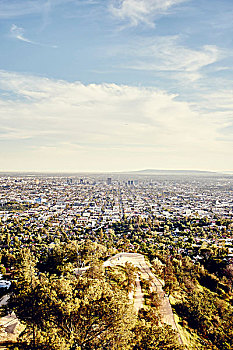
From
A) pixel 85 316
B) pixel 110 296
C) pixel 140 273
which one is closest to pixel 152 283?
pixel 140 273

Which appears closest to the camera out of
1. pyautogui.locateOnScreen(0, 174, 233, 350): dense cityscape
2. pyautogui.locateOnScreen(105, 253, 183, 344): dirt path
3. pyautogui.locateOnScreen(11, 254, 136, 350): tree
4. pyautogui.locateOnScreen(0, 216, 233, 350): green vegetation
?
pyautogui.locateOnScreen(11, 254, 136, 350): tree

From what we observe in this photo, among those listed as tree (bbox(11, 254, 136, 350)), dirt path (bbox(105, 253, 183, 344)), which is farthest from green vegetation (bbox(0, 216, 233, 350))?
dirt path (bbox(105, 253, 183, 344))

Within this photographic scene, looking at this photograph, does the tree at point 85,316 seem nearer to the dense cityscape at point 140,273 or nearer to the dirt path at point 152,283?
the dense cityscape at point 140,273

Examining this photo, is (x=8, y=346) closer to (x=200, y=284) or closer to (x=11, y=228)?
(x=200, y=284)

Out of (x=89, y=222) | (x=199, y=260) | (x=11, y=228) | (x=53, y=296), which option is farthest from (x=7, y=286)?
(x=89, y=222)

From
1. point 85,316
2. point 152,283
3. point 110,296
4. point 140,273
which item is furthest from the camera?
point 140,273

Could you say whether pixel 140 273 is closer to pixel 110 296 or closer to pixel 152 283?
pixel 152 283

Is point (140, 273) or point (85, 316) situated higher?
point (85, 316)

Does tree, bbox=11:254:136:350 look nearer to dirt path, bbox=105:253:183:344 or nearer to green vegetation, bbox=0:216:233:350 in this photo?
green vegetation, bbox=0:216:233:350
